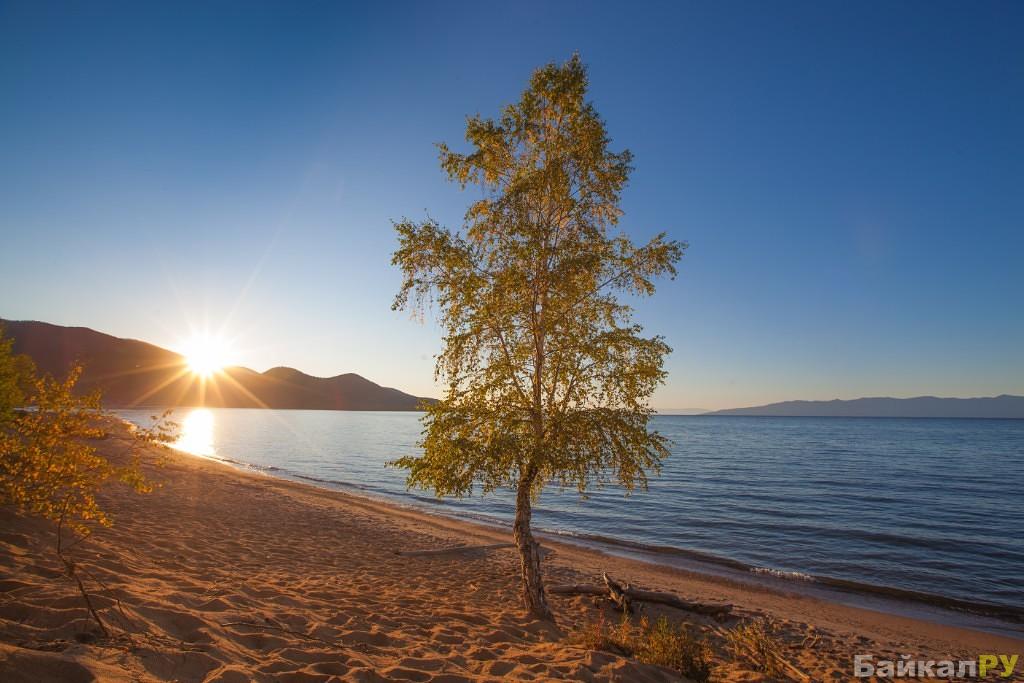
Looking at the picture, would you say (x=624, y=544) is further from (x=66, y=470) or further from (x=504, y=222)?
(x=66, y=470)

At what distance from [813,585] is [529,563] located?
1377cm

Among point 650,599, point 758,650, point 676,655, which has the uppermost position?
point 676,655

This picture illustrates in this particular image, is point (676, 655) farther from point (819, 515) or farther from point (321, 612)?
point (819, 515)

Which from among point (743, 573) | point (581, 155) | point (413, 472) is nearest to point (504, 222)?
point (581, 155)

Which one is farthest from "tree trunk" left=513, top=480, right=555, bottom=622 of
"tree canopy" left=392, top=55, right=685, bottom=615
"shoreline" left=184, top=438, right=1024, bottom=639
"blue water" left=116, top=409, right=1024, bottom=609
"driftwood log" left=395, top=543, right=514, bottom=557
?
"blue water" left=116, top=409, right=1024, bottom=609

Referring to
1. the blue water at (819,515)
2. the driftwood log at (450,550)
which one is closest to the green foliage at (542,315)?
the driftwood log at (450,550)

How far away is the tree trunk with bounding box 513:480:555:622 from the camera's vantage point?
11.1 metres

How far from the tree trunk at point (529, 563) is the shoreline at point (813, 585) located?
10654mm

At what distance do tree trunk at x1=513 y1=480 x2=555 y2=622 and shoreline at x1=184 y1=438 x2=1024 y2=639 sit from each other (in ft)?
35.0

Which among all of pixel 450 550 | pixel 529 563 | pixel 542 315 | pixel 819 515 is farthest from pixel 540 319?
pixel 819 515

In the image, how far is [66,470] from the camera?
6359mm

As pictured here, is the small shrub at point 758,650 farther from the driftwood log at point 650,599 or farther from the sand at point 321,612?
the driftwood log at point 650,599

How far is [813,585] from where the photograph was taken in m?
17.9

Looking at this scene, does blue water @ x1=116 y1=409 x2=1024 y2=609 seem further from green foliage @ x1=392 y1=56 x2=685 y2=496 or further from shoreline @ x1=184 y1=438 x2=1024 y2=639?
green foliage @ x1=392 y1=56 x2=685 y2=496
